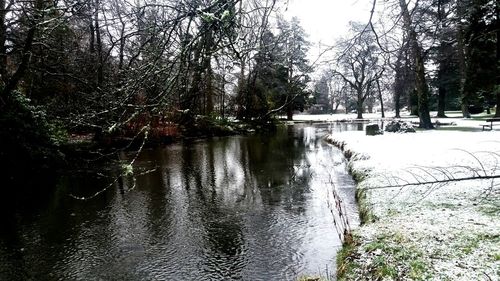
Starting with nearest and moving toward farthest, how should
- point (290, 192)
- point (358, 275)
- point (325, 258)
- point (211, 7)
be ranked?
point (211, 7) → point (358, 275) → point (325, 258) → point (290, 192)

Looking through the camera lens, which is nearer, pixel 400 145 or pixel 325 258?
pixel 325 258

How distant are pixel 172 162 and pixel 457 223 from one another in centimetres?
1216

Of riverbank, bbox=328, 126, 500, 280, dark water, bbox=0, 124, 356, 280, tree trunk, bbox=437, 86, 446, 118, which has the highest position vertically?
tree trunk, bbox=437, 86, 446, 118

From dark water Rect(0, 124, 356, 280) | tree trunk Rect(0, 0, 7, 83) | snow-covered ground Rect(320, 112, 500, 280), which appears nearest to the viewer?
snow-covered ground Rect(320, 112, 500, 280)

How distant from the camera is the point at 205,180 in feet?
40.0

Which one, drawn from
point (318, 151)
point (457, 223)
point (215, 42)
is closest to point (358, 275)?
point (457, 223)

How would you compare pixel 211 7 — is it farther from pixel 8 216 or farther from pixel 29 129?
pixel 29 129

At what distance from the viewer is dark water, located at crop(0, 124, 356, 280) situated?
5.77 m

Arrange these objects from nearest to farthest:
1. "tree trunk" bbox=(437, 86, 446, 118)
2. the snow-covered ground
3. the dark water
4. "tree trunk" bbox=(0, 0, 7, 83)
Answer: the snow-covered ground, the dark water, "tree trunk" bbox=(0, 0, 7, 83), "tree trunk" bbox=(437, 86, 446, 118)

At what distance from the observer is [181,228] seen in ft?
24.9

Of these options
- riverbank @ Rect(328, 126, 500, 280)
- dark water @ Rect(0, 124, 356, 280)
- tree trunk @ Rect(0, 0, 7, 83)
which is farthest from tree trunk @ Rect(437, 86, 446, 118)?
tree trunk @ Rect(0, 0, 7, 83)

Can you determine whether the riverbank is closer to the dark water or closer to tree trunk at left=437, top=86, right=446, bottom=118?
the dark water

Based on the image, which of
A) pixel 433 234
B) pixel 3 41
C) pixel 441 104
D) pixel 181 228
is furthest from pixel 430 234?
pixel 441 104

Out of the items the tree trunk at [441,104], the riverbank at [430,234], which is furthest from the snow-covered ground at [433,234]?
the tree trunk at [441,104]
